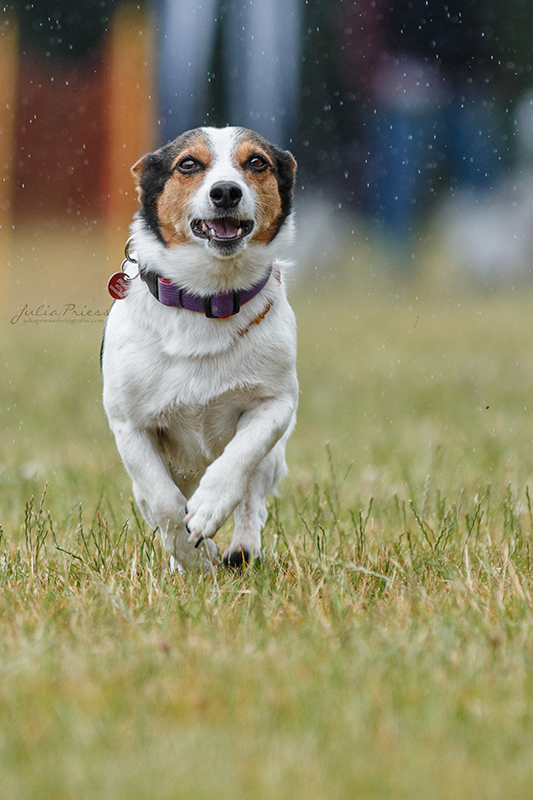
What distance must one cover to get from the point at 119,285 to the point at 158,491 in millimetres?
625

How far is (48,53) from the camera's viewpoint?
14.3 metres

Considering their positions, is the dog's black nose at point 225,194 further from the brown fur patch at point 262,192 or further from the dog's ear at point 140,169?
the dog's ear at point 140,169

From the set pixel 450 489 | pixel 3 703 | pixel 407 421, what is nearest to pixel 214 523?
pixel 3 703

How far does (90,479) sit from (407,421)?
2225 millimetres

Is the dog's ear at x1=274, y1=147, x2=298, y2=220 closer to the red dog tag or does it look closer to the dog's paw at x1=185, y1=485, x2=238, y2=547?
the red dog tag

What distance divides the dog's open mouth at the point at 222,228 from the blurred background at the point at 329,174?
3081 millimetres

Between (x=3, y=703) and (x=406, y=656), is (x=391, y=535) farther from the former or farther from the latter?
(x=3, y=703)

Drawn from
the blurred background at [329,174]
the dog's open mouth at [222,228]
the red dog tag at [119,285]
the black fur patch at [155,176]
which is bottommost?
the blurred background at [329,174]

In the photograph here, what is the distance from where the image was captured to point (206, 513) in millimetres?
2836

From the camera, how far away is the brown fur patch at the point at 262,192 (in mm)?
3156

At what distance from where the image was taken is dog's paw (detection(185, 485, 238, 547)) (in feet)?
9.28

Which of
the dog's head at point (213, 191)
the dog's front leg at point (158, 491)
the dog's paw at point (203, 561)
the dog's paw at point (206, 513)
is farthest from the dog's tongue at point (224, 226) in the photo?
the dog's paw at point (203, 561)
